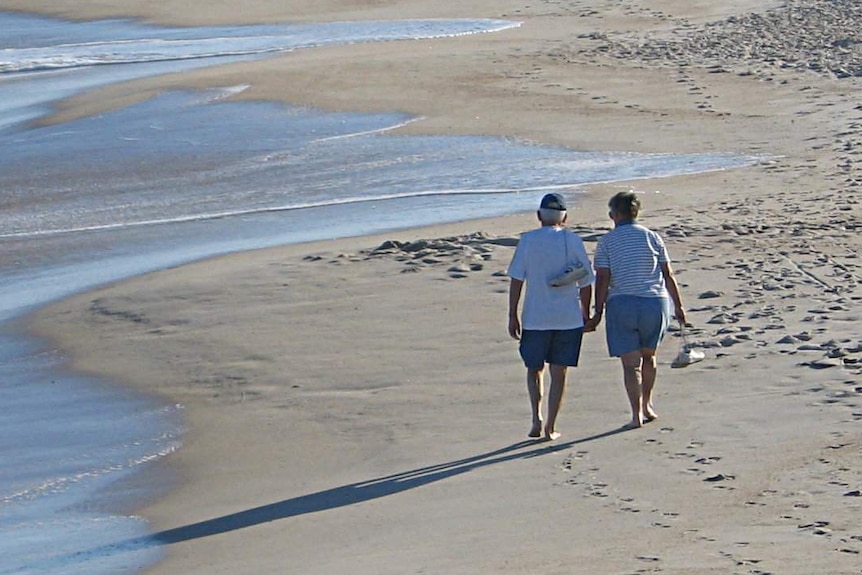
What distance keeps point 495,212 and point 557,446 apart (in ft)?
23.9

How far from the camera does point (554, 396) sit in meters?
8.18

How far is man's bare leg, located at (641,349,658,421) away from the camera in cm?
816

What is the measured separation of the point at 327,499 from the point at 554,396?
1.36 meters

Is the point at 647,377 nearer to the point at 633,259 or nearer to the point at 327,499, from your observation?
the point at 633,259

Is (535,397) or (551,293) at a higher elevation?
(551,293)

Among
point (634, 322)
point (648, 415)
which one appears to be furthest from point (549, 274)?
point (648, 415)

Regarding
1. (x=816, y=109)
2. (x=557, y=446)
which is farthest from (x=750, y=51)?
(x=557, y=446)

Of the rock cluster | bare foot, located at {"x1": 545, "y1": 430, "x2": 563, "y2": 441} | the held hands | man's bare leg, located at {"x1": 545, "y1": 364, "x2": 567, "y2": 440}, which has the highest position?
the rock cluster

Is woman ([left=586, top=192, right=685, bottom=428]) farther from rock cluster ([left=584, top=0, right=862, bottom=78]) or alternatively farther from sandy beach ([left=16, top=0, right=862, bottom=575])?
rock cluster ([left=584, top=0, right=862, bottom=78])

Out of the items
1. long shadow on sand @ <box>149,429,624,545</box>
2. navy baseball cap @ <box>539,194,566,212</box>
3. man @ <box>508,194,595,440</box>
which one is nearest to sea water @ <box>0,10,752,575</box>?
long shadow on sand @ <box>149,429,624,545</box>

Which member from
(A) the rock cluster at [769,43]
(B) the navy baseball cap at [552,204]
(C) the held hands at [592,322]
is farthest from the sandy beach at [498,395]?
(A) the rock cluster at [769,43]

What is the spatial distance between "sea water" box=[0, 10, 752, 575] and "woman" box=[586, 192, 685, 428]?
2603 mm

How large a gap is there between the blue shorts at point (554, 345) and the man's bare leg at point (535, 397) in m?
0.11

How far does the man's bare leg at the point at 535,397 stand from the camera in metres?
8.21
